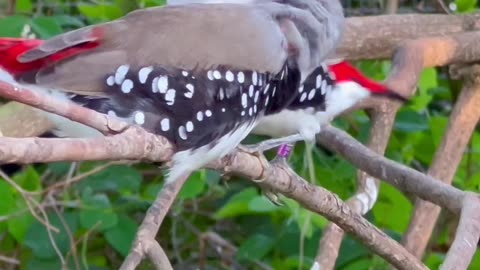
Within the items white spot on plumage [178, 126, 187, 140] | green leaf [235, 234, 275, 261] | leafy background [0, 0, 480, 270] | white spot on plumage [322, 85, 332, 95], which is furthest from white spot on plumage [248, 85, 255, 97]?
green leaf [235, 234, 275, 261]

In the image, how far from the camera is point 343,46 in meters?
1.81

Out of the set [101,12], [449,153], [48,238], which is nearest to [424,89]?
[449,153]

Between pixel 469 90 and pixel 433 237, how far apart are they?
365mm

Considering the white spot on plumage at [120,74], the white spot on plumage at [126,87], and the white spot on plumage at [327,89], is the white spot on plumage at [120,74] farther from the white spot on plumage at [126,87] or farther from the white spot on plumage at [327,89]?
the white spot on plumage at [327,89]

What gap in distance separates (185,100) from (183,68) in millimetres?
33

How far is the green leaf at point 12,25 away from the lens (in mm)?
1698

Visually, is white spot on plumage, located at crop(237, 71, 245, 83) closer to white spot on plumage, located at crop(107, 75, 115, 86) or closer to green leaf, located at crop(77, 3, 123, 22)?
white spot on plumage, located at crop(107, 75, 115, 86)

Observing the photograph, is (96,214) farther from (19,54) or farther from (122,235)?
(19,54)

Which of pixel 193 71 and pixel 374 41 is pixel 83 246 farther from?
pixel 193 71

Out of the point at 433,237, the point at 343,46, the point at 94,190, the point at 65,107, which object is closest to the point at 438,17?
the point at 343,46

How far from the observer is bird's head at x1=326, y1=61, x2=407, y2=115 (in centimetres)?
143

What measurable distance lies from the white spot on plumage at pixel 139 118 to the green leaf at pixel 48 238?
0.74m

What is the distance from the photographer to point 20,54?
1.07 m

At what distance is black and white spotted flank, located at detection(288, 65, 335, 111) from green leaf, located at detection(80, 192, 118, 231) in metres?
0.52
